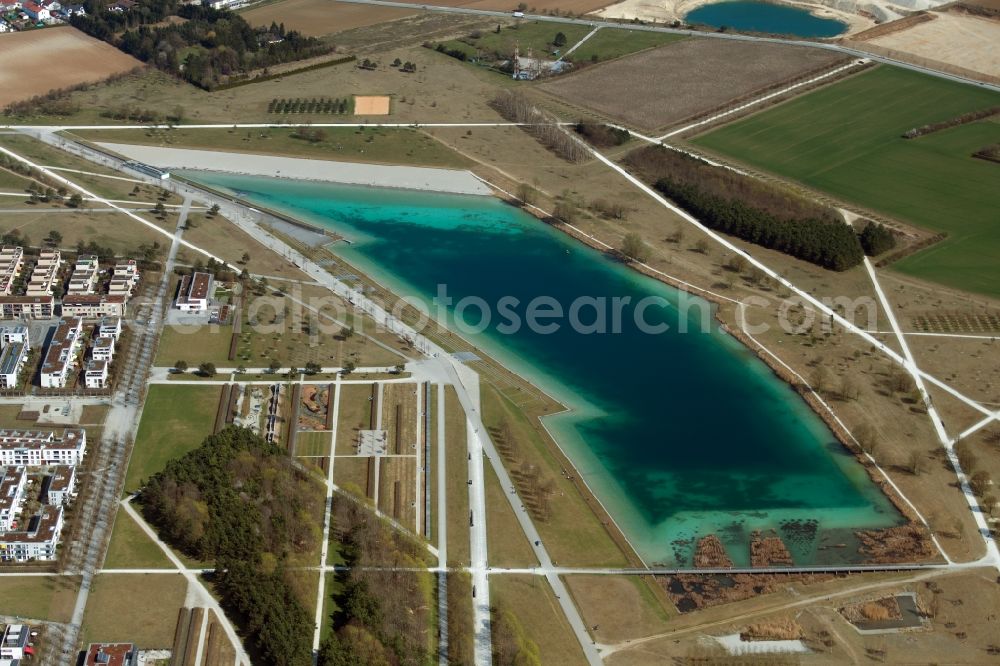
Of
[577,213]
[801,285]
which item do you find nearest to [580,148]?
[577,213]

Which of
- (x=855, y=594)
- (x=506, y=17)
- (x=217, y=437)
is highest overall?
(x=506, y=17)

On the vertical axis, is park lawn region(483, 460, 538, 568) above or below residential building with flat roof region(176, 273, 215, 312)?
below

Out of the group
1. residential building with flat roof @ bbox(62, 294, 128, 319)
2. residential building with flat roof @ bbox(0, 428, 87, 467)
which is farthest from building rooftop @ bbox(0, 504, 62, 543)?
residential building with flat roof @ bbox(62, 294, 128, 319)

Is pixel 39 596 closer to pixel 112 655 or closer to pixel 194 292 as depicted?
pixel 112 655

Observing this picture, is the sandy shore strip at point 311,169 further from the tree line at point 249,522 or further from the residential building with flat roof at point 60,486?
the residential building with flat roof at point 60,486

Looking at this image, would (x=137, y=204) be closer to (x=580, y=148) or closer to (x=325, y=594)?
(x=580, y=148)

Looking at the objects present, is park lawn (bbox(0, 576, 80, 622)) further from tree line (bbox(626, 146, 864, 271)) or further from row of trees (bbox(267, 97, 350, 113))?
row of trees (bbox(267, 97, 350, 113))
